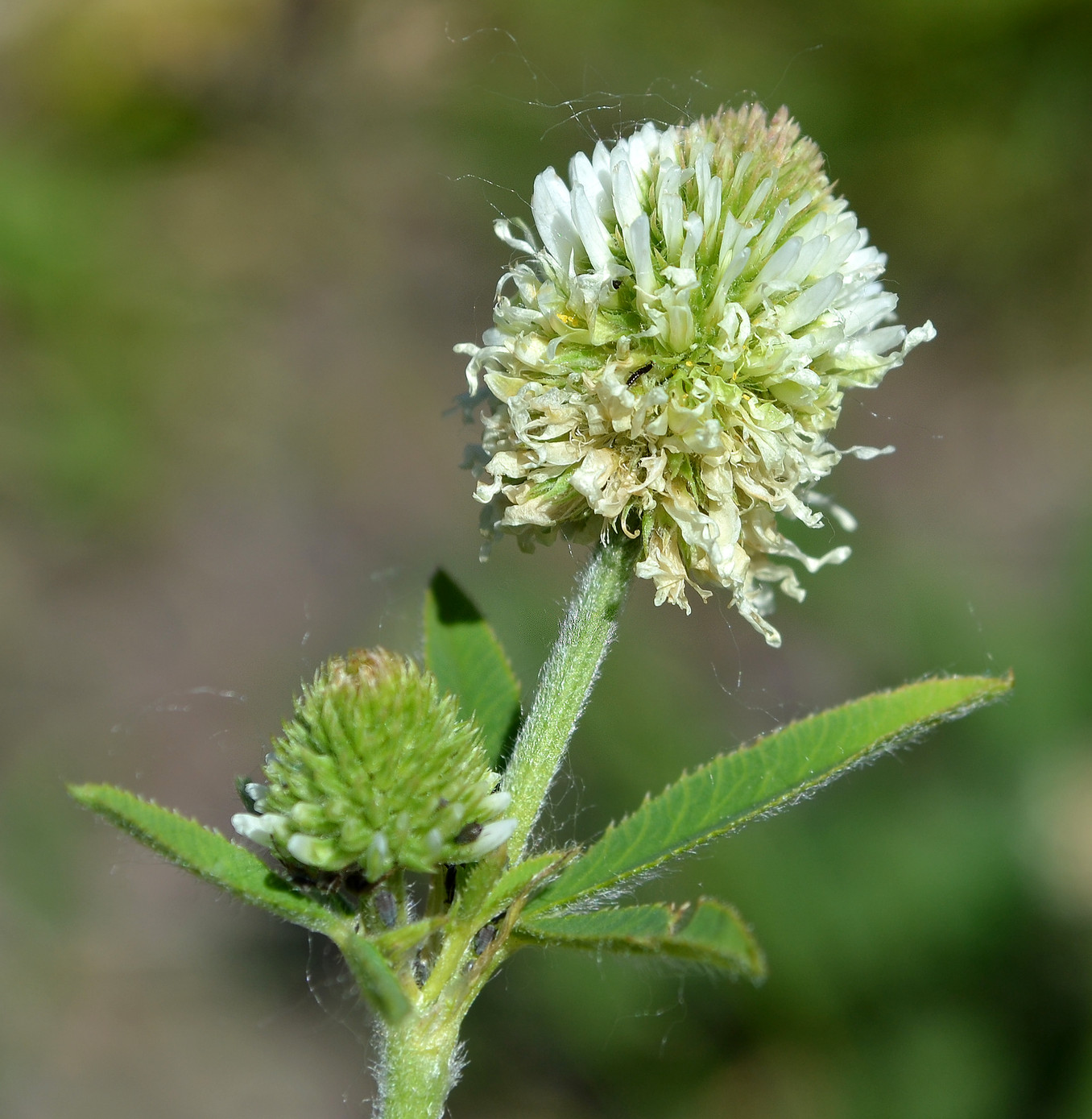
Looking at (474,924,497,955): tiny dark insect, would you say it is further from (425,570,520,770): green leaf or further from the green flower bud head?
(425,570,520,770): green leaf

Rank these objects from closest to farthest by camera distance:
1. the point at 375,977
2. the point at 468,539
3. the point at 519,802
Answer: the point at 375,977, the point at 519,802, the point at 468,539

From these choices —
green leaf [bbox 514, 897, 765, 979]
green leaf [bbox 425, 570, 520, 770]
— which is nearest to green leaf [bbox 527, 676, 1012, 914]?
green leaf [bbox 514, 897, 765, 979]

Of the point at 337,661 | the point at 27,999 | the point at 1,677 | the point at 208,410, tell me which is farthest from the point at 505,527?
the point at 208,410

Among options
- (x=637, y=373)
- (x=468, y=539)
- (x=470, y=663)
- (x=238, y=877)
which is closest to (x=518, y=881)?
(x=238, y=877)

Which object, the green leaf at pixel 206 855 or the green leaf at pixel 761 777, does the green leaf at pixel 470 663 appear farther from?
the green leaf at pixel 206 855

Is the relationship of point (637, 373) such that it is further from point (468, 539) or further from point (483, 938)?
point (468, 539)
